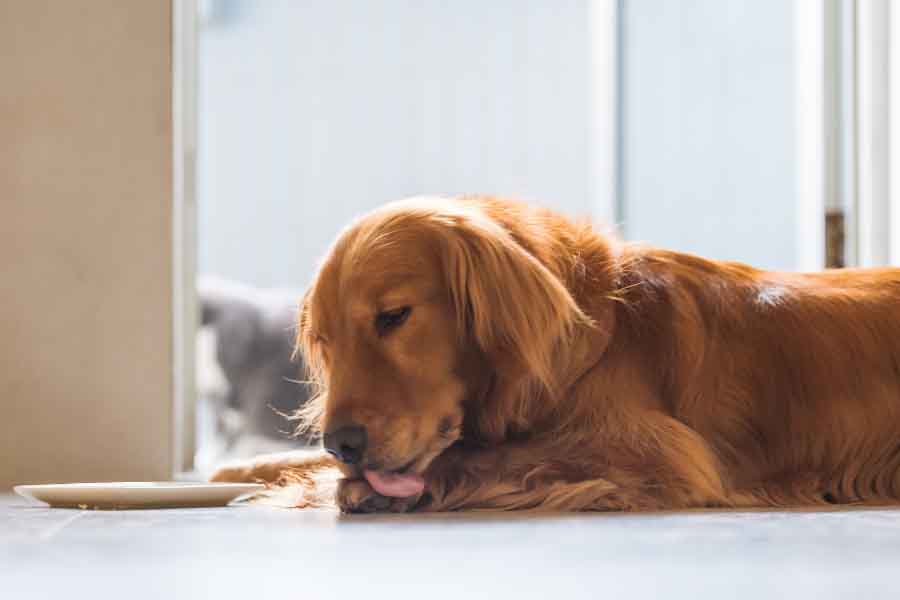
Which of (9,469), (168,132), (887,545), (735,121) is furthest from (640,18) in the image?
(887,545)

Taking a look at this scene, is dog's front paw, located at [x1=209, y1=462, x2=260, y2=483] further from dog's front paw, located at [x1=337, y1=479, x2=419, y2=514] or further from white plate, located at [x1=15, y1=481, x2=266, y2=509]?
dog's front paw, located at [x1=337, y1=479, x2=419, y2=514]

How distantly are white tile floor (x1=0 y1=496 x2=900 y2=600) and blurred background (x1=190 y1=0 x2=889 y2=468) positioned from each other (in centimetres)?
206

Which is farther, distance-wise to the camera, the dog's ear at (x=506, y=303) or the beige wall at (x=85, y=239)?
the beige wall at (x=85, y=239)

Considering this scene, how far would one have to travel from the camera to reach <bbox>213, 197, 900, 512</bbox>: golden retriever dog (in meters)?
1.79

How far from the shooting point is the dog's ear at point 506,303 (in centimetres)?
185

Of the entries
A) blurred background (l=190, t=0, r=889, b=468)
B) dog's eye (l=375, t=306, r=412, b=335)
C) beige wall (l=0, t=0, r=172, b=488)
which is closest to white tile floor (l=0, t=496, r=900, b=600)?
dog's eye (l=375, t=306, r=412, b=335)

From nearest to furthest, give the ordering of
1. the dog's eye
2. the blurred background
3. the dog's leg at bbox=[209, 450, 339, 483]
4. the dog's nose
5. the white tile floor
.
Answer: the white tile floor → the dog's nose → the dog's eye → the dog's leg at bbox=[209, 450, 339, 483] → the blurred background

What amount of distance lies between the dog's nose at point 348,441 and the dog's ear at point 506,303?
0.82ft

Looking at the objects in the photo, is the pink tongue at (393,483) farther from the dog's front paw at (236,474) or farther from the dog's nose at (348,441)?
the dog's front paw at (236,474)

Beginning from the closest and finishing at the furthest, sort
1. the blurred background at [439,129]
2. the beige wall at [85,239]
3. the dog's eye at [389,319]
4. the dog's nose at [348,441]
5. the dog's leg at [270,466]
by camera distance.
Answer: the dog's nose at [348,441] < the dog's eye at [389,319] < the dog's leg at [270,466] < the beige wall at [85,239] < the blurred background at [439,129]

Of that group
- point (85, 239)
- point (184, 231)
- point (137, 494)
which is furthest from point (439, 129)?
point (137, 494)

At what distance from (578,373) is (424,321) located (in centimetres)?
26

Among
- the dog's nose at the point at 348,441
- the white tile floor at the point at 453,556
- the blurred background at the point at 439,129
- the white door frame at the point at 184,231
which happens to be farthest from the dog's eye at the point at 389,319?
the blurred background at the point at 439,129

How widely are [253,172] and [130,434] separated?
1718 millimetres
